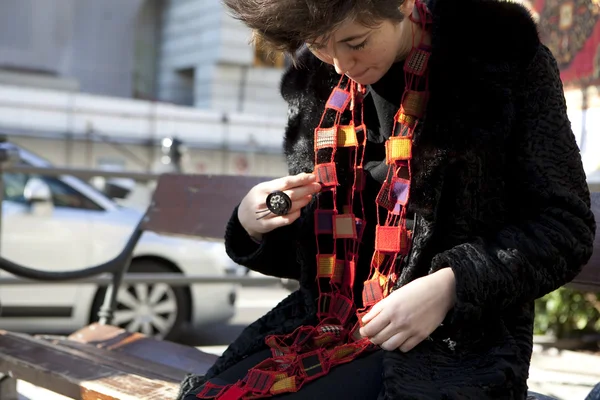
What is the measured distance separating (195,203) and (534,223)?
2099 millimetres

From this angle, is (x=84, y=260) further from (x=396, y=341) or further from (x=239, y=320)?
(x=396, y=341)

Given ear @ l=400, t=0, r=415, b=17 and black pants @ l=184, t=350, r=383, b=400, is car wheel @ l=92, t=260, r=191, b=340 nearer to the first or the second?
black pants @ l=184, t=350, r=383, b=400

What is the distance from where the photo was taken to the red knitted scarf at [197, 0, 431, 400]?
1.82 metres

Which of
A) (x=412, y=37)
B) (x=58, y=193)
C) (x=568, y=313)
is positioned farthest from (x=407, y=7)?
(x=58, y=193)

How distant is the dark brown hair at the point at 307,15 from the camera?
162cm

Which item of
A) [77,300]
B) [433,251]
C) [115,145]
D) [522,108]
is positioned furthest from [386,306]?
[115,145]

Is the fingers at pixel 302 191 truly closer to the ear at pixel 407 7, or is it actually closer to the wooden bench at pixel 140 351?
the ear at pixel 407 7

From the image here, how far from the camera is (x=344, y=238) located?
1.95 m

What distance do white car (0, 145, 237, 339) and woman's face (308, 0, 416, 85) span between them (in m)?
4.73

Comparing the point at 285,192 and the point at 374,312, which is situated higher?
the point at 285,192

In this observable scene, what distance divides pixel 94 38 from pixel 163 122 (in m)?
8.11

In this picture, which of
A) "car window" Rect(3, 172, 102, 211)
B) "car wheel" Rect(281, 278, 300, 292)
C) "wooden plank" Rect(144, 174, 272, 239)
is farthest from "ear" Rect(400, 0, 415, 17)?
"car window" Rect(3, 172, 102, 211)

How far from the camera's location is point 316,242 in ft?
6.65

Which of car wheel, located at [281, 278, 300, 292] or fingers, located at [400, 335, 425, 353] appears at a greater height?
fingers, located at [400, 335, 425, 353]
